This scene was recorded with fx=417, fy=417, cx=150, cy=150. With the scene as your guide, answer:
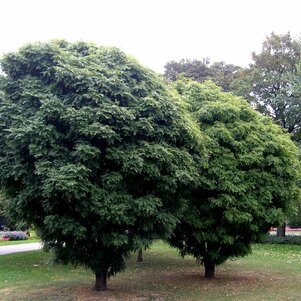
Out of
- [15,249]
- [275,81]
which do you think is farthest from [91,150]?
[275,81]

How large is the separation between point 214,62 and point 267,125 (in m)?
26.1

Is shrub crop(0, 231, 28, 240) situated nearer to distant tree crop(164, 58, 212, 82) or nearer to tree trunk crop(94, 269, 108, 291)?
distant tree crop(164, 58, 212, 82)

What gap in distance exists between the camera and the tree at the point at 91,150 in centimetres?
856

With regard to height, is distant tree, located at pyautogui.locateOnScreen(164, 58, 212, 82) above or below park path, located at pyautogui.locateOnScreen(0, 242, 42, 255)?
above

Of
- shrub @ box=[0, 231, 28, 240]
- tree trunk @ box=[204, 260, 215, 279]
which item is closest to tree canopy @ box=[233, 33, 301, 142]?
tree trunk @ box=[204, 260, 215, 279]

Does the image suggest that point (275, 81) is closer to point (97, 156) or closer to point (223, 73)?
point (223, 73)

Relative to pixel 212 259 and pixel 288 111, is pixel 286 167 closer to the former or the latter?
pixel 212 259

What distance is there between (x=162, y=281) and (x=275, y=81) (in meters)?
18.5

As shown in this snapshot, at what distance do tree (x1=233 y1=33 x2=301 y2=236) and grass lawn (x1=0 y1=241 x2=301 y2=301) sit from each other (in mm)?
11002

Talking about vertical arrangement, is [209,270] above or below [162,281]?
above

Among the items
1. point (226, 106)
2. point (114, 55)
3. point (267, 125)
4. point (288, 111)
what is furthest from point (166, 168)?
point (288, 111)

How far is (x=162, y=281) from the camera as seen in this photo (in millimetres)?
12984

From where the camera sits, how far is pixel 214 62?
38125mm

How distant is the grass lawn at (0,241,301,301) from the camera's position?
10.6m
